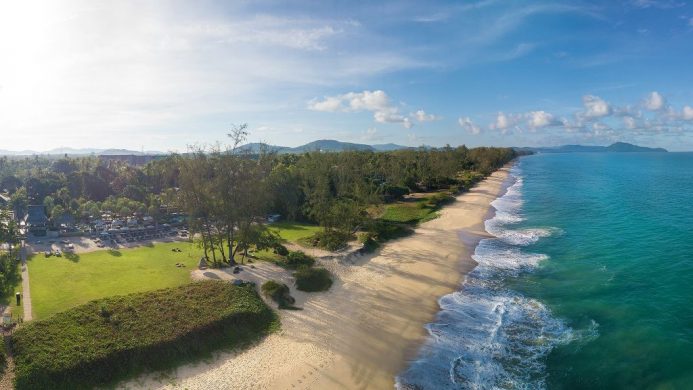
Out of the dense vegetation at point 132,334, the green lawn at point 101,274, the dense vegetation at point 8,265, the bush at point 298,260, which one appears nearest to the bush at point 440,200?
the bush at point 298,260

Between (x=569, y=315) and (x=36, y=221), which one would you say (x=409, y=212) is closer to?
(x=569, y=315)

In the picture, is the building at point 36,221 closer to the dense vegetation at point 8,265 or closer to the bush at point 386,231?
the dense vegetation at point 8,265

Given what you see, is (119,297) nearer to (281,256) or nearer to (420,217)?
(281,256)

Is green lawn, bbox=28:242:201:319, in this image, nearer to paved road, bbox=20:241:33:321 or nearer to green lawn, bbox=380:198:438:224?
paved road, bbox=20:241:33:321

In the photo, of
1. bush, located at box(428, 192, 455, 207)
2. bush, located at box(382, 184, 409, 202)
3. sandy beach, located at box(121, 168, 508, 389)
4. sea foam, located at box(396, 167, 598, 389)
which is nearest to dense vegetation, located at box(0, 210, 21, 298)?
sandy beach, located at box(121, 168, 508, 389)

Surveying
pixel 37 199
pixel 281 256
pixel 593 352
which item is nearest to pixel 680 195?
pixel 593 352

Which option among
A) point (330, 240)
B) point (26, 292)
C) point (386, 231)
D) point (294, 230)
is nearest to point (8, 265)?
point (26, 292)
